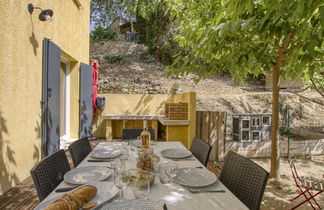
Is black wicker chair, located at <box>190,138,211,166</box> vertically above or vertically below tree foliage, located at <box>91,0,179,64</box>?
below

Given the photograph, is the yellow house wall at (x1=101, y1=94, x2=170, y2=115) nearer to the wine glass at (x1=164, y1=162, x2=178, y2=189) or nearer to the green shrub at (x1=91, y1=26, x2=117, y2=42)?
the wine glass at (x1=164, y1=162, x2=178, y2=189)

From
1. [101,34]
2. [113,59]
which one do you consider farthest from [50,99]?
[101,34]

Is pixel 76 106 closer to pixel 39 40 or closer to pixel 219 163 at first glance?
pixel 39 40

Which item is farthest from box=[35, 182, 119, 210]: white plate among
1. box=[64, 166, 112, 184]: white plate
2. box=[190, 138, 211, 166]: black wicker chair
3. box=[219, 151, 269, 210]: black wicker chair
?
box=[190, 138, 211, 166]: black wicker chair

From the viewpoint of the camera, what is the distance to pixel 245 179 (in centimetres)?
143

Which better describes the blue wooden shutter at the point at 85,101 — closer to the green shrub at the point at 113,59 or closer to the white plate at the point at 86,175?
the white plate at the point at 86,175

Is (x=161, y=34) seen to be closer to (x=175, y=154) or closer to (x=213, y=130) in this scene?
(x=213, y=130)

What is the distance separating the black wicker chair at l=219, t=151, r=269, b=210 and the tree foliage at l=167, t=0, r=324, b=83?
932 millimetres

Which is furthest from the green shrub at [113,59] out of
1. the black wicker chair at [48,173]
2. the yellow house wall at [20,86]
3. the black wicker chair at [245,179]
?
the black wicker chair at [245,179]

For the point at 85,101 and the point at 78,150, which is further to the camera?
the point at 85,101

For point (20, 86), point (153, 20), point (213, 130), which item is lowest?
point (213, 130)

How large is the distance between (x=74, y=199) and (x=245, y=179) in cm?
109

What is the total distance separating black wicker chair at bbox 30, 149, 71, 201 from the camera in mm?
1290

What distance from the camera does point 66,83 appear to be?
544 cm
